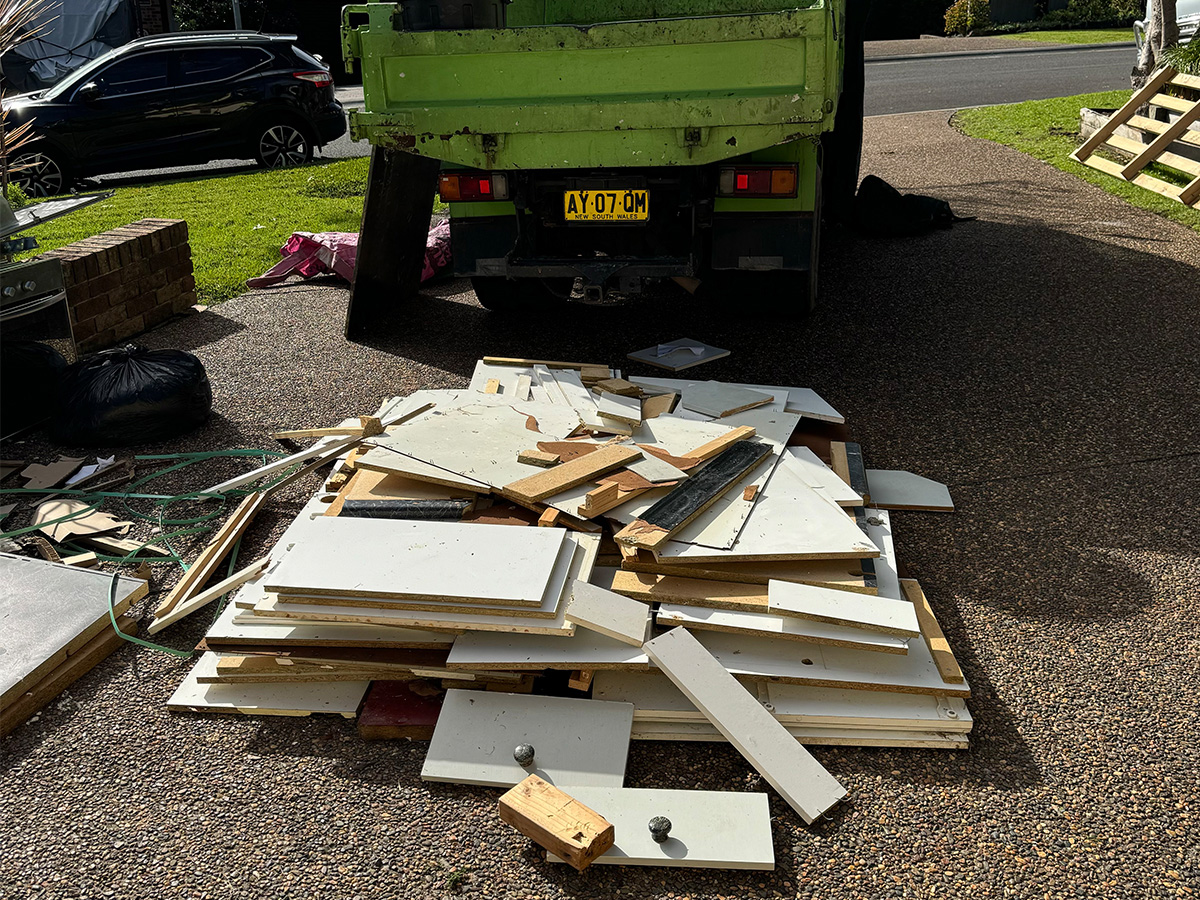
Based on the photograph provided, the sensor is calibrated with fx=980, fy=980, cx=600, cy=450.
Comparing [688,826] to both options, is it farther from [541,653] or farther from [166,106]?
[166,106]

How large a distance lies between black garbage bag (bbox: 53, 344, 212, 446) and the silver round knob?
12.5ft

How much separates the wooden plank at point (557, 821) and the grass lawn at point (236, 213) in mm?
6402

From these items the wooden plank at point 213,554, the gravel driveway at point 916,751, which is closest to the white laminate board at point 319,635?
the gravel driveway at point 916,751

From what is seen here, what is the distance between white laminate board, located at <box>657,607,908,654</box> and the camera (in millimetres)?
3191

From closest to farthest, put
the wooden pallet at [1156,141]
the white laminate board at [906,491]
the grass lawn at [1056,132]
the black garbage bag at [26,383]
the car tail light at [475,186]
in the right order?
the white laminate board at [906,491] < the black garbage bag at [26,383] < the car tail light at [475,186] < the grass lawn at [1056,132] < the wooden pallet at [1156,141]

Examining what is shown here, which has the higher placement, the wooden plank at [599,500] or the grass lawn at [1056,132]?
the grass lawn at [1056,132]

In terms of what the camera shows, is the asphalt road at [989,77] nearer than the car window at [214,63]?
No

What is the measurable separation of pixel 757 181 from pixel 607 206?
35.0 inches

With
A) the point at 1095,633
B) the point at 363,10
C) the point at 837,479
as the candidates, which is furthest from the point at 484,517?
the point at 363,10

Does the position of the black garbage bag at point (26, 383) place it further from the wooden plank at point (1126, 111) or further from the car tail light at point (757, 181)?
the wooden plank at point (1126, 111)

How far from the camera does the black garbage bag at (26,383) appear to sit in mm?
5430

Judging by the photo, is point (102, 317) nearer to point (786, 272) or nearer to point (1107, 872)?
point (786, 272)

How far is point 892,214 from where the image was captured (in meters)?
8.93

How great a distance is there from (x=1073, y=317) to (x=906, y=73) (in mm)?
16585
